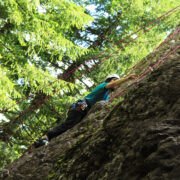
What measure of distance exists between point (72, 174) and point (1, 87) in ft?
9.56

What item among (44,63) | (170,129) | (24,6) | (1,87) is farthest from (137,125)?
(44,63)

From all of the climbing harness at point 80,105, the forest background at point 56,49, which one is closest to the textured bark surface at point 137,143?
the climbing harness at point 80,105

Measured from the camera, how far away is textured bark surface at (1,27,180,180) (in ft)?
6.82

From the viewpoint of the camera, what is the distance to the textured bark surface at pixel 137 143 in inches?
81.9

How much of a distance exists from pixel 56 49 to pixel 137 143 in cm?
454

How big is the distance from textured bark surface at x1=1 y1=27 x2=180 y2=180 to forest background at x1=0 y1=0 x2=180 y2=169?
262 cm

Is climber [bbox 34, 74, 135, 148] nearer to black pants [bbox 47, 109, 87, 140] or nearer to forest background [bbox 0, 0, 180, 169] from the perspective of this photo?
black pants [bbox 47, 109, 87, 140]

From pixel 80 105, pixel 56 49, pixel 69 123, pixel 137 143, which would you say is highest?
pixel 56 49

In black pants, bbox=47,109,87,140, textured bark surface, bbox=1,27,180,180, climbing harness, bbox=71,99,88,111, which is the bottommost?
textured bark surface, bbox=1,27,180,180

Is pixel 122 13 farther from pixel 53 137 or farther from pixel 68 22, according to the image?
pixel 53 137

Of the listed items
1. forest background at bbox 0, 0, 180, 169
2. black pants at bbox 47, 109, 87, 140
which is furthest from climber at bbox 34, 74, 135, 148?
forest background at bbox 0, 0, 180, 169

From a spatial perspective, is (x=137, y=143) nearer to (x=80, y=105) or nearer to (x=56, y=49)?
(x=80, y=105)

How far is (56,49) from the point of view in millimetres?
6215

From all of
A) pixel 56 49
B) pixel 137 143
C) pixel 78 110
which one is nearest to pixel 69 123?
pixel 78 110
